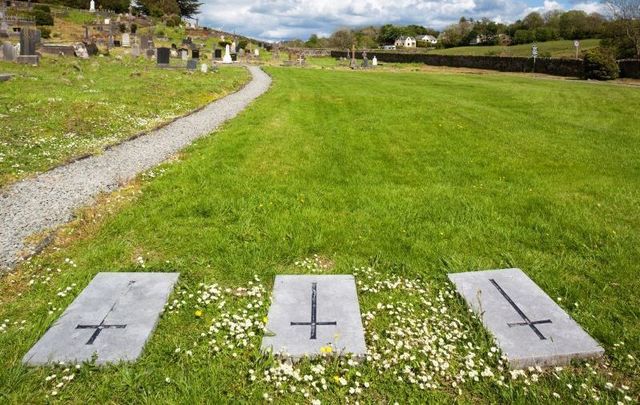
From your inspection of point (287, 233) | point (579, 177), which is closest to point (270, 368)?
point (287, 233)

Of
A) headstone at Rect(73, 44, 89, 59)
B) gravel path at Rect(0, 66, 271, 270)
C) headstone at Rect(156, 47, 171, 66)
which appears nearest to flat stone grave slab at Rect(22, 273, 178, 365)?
gravel path at Rect(0, 66, 271, 270)

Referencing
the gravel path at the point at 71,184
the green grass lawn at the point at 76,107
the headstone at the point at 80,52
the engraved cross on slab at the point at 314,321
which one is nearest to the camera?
the engraved cross on slab at the point at 314,321

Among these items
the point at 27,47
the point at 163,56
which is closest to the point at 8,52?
the point at 27,47

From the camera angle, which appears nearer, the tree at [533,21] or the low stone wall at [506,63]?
the low stone wall at [506,63]

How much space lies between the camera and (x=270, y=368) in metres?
4.19

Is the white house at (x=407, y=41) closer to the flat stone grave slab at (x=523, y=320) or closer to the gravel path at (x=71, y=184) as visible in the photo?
the gravel path at (x=71, y=184)

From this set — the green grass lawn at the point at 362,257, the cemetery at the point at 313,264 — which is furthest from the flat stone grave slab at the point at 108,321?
the green grass lawn at the point at 362,257

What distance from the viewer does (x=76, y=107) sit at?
600 inches

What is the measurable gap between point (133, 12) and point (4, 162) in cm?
8758

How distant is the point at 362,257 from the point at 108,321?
3384 millimetres

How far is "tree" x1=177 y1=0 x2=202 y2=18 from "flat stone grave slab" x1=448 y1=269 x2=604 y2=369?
4666 inches

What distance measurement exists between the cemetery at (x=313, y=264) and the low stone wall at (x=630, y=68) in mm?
27596

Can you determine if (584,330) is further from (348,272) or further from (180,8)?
(180,8)

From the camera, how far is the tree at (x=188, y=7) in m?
109
